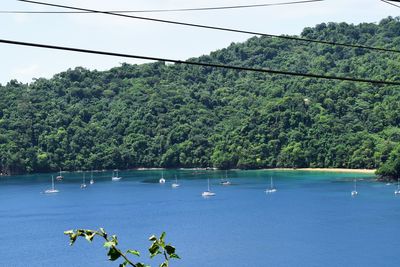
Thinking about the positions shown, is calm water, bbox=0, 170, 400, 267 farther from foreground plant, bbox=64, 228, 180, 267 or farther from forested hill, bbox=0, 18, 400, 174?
foreground plant, bbox=64, 228, 180, 267

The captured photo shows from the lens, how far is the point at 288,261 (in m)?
51.5

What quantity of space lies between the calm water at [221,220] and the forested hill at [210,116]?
8636mm

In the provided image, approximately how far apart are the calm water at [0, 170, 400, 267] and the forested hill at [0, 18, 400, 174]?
8.64 meters

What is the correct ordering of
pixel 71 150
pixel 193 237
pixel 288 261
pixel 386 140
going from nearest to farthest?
1. pixel 288 261
2. pixel 193 237
3. pixel 386 140
4. pixel 71 150

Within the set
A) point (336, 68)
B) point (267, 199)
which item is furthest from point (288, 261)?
point (336, 68)

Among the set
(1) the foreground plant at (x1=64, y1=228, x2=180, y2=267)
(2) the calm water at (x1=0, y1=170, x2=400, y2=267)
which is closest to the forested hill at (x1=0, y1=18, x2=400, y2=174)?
(2) the calm water at (x1=0, y1=170, x2=400, y2=267)

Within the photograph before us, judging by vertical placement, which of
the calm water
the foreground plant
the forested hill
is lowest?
the calm water

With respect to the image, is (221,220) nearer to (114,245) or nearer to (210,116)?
(114,245)

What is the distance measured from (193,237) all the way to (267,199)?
28.9 m

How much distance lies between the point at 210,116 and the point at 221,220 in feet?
255

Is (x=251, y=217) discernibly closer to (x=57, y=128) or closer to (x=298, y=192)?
(x=298, y=192)

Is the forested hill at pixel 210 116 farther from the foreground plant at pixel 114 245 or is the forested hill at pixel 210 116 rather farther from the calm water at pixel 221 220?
the foreground plant at pixel 114 245

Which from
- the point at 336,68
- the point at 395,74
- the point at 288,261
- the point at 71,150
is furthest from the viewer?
the point at 336,68

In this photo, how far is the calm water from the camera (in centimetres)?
5509
